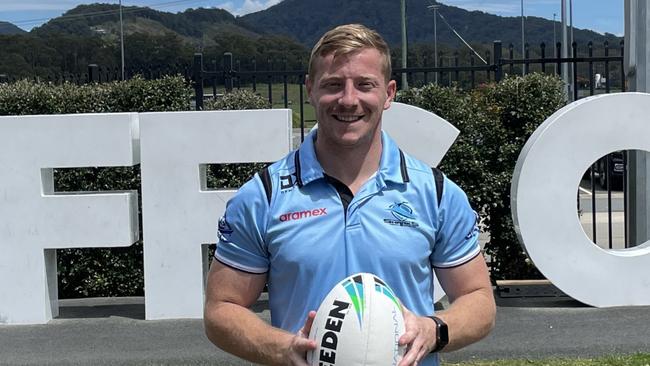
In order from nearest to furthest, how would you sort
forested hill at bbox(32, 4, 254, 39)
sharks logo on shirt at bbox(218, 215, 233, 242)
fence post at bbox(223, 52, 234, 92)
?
sharks logo on shirt at bbox(218, 215, 233, 242), fence post at bbox(223, 52, 234, 92), forested hill at bbox(32, 4, 254, 39)

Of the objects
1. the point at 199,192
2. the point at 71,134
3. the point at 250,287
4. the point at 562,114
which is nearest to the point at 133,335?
the point at 199,192

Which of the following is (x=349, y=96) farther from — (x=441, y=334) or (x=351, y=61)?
(x=441, y=334)

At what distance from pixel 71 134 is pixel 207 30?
178 meters

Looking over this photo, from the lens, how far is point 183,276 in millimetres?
7195

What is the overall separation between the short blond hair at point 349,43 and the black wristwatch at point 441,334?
70cm

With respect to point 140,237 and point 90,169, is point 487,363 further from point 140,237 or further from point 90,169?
point 90,169

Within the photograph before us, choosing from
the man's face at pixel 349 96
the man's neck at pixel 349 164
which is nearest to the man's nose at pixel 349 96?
the man's face at pixel 349 96

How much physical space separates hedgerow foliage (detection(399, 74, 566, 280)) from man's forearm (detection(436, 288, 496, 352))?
5629 millimetres

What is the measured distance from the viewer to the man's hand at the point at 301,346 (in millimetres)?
2180

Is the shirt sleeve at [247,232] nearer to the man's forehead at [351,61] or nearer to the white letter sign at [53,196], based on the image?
the man's forehead at [351,61]

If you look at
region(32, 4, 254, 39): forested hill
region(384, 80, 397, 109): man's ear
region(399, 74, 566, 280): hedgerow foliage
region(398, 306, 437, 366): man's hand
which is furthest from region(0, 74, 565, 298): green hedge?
region(32, 4, 254, 39): forested hill

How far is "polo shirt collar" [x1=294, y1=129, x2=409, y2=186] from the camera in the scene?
2.48 metres

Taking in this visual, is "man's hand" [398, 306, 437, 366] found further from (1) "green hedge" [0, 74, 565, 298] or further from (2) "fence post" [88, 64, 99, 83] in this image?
(2) "fence post" [88, 64, 99, 83]

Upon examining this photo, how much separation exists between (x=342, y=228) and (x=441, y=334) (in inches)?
15.4
